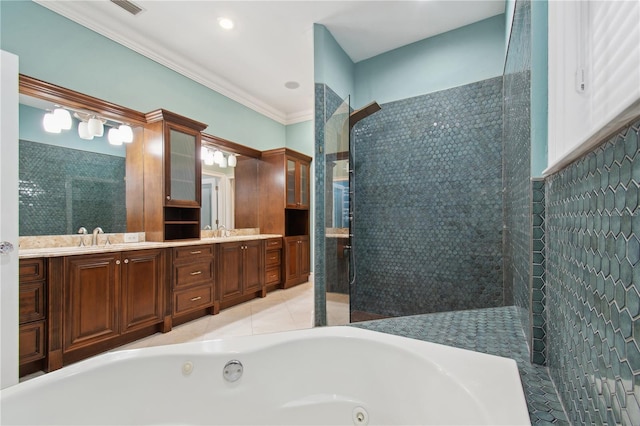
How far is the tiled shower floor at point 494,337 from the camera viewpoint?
0.71 m

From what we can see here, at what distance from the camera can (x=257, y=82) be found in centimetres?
384

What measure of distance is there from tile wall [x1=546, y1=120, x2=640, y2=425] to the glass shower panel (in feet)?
6.08

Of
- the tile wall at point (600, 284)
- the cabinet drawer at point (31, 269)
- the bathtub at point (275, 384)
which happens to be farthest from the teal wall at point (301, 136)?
the tile wall at point (600, 284)

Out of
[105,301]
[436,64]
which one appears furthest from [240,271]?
[436,64]

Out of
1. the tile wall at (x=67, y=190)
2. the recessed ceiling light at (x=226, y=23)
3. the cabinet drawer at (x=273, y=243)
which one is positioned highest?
the recessed ceiling light at (x=226, y=23)

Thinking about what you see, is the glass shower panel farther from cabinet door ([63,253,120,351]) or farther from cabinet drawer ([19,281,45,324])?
cabinet drawer ([19,281,45,324])

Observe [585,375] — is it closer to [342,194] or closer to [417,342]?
[417,342]

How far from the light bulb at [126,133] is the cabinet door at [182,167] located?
0.37m

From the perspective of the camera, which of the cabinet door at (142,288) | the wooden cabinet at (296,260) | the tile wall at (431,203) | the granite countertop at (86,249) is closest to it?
the granite countertop at (86,249)

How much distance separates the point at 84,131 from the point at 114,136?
24cm

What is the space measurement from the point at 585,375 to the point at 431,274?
2.09m

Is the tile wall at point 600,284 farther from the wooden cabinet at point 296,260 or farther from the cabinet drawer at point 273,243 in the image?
the wooden cabinet at point 296,260

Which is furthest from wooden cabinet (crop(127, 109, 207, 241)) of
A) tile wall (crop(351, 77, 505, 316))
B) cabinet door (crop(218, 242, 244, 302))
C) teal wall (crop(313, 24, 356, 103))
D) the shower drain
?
the shower drain

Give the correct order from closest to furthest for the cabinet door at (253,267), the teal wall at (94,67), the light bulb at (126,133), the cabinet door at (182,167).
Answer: the teal wall at (94,67) → the light bulb at (126,133) → the cabinet door at (182,167) → the cabinet door at (253,267)
